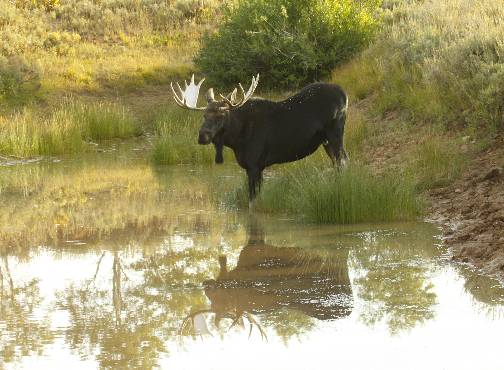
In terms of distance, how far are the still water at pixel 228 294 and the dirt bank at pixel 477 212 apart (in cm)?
26

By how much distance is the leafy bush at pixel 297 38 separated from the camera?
→ 24.4 metres

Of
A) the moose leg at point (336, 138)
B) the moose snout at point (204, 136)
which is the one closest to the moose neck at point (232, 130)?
the moose snout at point (204, 136)

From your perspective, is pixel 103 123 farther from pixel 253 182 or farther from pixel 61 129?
pixel 253 182

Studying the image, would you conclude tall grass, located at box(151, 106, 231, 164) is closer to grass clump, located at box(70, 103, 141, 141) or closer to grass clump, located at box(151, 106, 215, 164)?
grass clump, located at box(151, 106, 215, 164)

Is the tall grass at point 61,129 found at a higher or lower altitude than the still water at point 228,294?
higher

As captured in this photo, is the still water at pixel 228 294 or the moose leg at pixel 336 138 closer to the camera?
the still water at pixel 228 294

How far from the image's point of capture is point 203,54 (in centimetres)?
2716

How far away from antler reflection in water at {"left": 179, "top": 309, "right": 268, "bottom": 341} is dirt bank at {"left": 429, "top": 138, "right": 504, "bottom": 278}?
253 cm

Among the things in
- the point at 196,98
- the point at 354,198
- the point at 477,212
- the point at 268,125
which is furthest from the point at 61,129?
the point at 477,212

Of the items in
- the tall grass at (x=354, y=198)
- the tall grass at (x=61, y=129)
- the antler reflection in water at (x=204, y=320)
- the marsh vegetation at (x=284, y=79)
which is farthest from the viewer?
the tall grass at (x=61, y=129)

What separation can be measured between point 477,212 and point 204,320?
4758 mm

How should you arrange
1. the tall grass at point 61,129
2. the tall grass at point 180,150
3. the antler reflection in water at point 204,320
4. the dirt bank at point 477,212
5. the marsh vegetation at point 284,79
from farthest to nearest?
1. the tall grass at point 61,129
2. the tall grass at point 180,150
3. the marsh vegetation at point 284,79
4. the dirt bank at point 477,212
5. the antler reflection in water at point 204,320

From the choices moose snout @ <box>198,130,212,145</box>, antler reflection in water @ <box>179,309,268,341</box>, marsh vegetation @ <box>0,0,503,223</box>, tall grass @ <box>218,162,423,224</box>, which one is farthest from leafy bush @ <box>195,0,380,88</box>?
antler reflection in water @ <box>179,309,268,341</box>

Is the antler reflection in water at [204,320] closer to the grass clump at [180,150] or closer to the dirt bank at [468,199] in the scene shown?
the dirt bank at [468,199]
